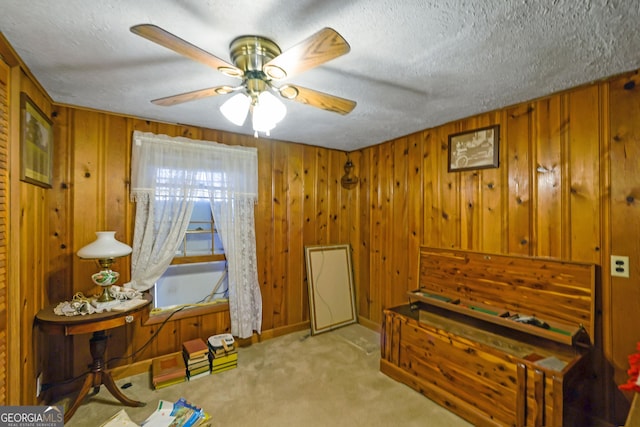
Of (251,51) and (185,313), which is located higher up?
(251,51)

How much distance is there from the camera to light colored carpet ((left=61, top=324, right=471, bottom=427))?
6.45 feet

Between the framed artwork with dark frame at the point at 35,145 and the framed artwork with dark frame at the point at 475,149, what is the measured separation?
10.3 ft

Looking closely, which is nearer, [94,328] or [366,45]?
[366,45]

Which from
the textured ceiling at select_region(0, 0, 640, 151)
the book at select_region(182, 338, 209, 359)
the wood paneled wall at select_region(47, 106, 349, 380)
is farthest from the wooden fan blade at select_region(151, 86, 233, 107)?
the book at select_region(182, 338, 209, 359)

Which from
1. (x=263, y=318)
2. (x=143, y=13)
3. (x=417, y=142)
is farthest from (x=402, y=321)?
(x=143, y=13)

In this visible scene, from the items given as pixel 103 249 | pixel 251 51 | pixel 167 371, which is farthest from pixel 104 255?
pixel 251 51

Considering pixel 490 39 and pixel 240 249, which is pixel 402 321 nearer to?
pixel 240 249

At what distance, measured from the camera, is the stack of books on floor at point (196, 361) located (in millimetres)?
2428

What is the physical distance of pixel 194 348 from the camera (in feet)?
8.35

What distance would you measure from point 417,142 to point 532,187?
117 centimetres

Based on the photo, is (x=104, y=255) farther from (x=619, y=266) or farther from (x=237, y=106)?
(x=619, y=266)

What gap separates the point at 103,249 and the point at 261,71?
1.67m

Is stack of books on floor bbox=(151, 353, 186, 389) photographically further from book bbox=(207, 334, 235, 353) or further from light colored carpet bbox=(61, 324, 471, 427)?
book bbox=(207, 334, 235, 353)

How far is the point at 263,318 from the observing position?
3213mm
